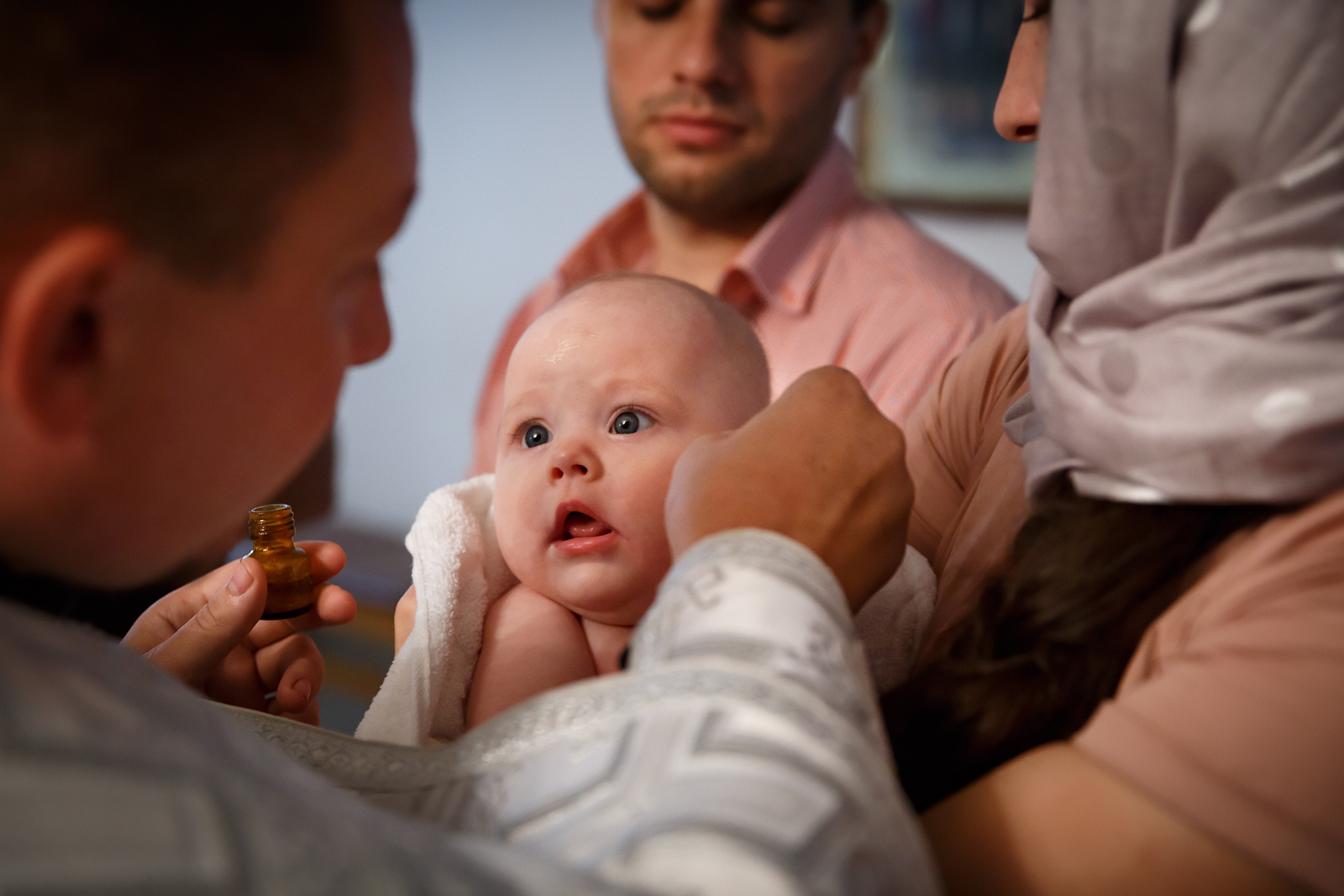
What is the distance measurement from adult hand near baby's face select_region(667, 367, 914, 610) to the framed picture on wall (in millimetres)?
2578

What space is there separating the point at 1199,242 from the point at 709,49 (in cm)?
184

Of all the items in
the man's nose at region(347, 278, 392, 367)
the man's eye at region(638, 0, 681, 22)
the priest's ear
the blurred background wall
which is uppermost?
the man's eye at region(638, 0, 681, 22)

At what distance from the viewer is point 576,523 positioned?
122 cm

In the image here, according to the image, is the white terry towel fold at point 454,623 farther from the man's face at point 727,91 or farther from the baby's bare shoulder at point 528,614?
the man's face at point 727,91

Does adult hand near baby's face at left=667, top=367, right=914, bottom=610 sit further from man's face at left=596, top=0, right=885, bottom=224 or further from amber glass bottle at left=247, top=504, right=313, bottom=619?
man's face at left=596, top=0, right=885, bottom=224

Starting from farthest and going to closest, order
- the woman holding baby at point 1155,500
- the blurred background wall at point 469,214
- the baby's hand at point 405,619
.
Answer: the blurred background wall at point 469,214
the baby's hand at point 405,619
the woman holding baby at point 1155,500

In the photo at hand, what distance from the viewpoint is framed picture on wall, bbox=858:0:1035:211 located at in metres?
3.16

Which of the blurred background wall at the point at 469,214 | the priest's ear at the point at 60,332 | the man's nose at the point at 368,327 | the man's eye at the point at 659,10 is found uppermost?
the man's eye at the point at 659,10

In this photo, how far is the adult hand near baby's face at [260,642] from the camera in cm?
113

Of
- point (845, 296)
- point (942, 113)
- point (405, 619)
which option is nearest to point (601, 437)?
point (405, 619)

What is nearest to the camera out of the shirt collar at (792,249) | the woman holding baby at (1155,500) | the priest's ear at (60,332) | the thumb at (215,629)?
the priest's ear at (60,332)

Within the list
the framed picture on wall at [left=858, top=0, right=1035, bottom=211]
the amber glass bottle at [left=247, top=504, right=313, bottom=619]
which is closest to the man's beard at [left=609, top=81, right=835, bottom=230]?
the framed picture on wall at [left=858, top=0, right=1035, bottom=211]

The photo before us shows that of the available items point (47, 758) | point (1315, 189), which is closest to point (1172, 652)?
point (1315, 189)

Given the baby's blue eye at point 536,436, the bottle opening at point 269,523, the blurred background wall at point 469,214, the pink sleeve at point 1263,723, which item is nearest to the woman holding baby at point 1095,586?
the pink sleeve at point 1263,723
